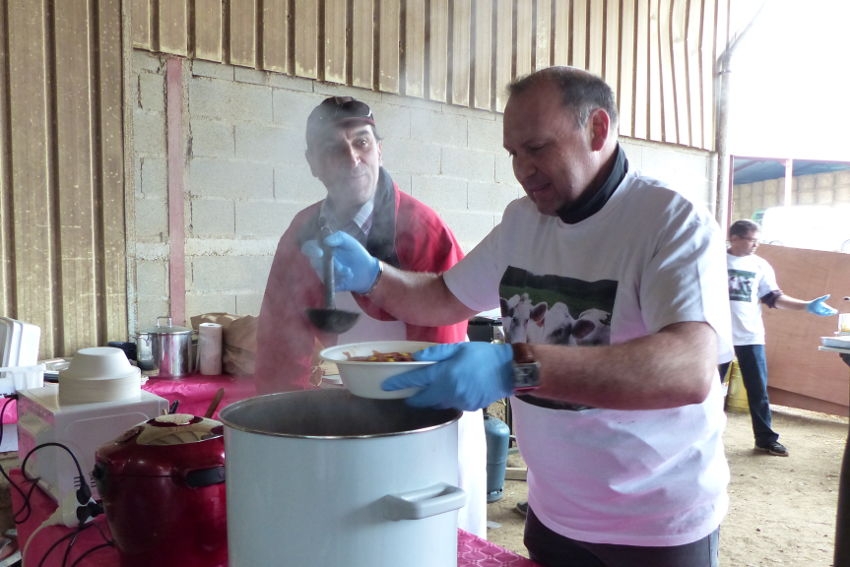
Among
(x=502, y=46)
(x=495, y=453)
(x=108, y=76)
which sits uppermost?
(x=502, y=46)

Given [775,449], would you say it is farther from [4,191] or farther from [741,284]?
[4,191]

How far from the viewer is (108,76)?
334 cm

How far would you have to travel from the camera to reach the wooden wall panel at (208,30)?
3580 mm

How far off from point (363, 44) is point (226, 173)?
1.26 meters

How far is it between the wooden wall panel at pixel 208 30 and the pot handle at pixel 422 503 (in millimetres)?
3395

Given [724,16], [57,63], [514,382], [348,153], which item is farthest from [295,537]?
[724,16]

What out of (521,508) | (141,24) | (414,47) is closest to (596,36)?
(414,47)

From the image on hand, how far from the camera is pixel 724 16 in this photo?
6.57 metres

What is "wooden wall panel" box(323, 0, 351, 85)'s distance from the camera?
13.3 feet

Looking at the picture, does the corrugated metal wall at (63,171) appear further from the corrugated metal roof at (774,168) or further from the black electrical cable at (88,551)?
the corrugated metal roof at (774,168)

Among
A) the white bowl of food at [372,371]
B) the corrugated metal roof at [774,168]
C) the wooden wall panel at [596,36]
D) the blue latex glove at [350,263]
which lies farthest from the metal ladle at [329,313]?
the corrugated metal roof at [774,168]

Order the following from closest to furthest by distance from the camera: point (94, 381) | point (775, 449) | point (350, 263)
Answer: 1. point (94, 381)
2. point (350, 263)
3. point (775, 449)

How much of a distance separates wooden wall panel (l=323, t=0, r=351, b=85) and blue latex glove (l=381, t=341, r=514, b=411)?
3.43m

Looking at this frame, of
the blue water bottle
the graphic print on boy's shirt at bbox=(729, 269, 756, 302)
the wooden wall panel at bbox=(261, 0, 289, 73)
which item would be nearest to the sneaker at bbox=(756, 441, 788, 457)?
the graphic print on boy's shirt at bbox=(729, 269, 756, 302)
